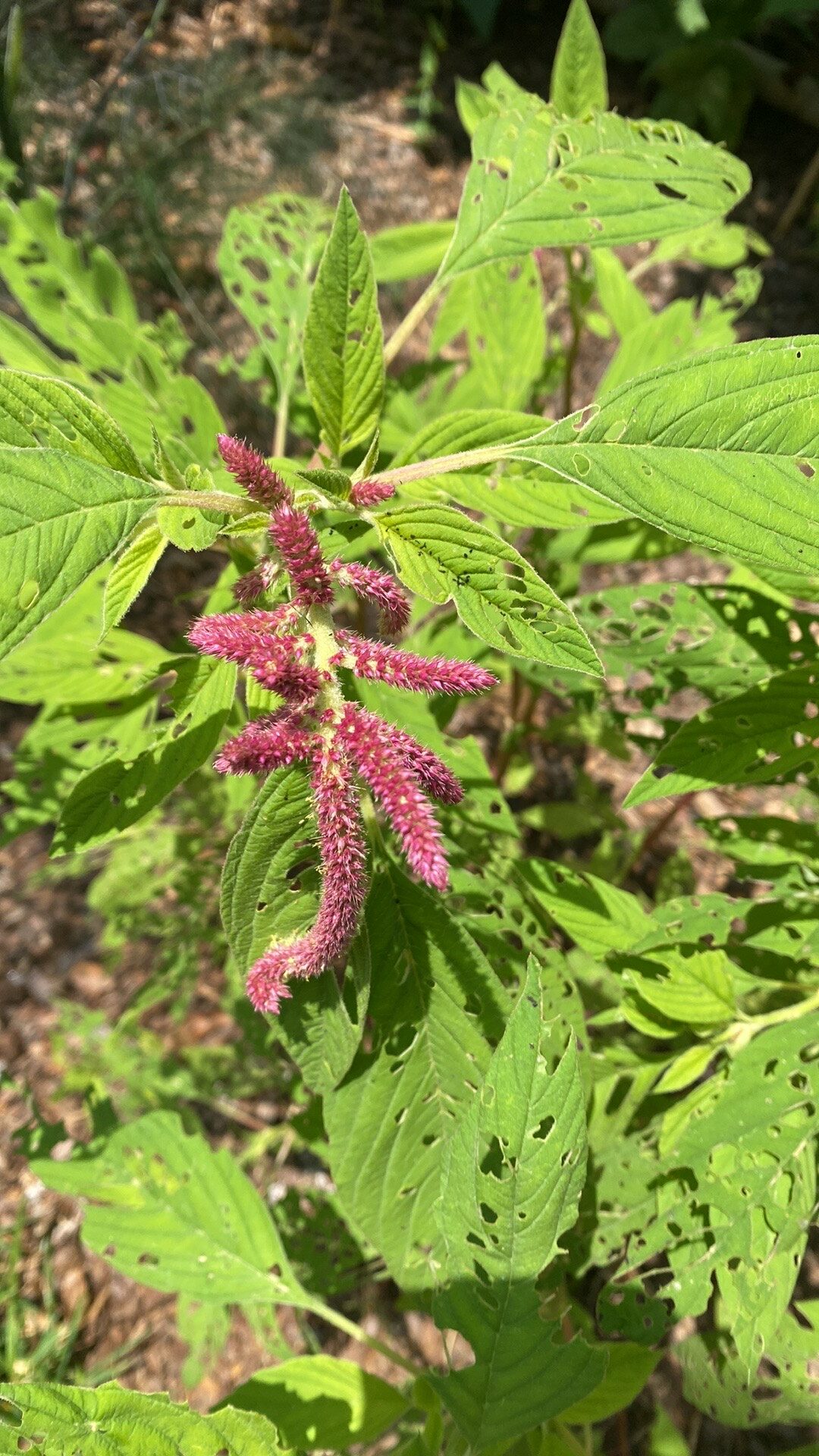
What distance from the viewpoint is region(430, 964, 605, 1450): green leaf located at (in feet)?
3.44

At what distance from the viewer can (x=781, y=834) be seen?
1.63 meters

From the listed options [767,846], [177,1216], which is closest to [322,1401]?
[177,1216]

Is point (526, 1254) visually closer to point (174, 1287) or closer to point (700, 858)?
point (174, 1287)

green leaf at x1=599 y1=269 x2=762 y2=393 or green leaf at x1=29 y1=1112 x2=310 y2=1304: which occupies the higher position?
green leaf at x1=599 y1=269 x2=762 y2=393

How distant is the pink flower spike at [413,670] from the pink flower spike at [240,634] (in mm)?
65

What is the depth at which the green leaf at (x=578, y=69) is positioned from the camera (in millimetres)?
1746

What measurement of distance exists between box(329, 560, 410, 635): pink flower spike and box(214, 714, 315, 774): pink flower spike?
0.17m

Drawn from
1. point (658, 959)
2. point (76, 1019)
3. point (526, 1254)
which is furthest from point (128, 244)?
point (526, 1254)

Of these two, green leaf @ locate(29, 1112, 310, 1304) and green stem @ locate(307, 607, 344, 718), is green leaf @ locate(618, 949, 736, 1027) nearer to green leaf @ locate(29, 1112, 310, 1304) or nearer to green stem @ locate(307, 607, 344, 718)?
green stem @ locate(307, 607, 344, 718)

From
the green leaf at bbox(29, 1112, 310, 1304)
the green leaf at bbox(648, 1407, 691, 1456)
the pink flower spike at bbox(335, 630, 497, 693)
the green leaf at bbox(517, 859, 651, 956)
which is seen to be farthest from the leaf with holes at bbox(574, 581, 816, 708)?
the green leaf at bbox(648, 1407, 691, 1456)

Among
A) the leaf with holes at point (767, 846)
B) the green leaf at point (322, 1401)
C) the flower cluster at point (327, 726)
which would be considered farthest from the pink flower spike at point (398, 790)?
the green leaf at point (322, 1401)

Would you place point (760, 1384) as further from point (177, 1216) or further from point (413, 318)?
point (413, 318)

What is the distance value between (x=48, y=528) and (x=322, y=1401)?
1549mm

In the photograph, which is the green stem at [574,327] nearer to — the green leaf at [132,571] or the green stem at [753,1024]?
the green leaf at [132,571]
